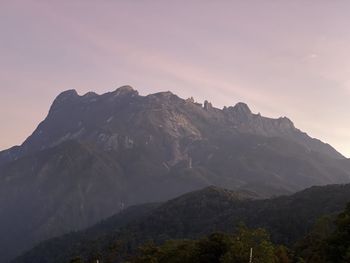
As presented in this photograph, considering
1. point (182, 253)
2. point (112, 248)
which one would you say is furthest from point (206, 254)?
point (112, 248)

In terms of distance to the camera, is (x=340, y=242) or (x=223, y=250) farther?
(x=223, y=250)

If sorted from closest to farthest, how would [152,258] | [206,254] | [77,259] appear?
[206,254]
[152,258]
[77,259]

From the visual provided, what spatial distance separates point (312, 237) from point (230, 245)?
39.4 meters

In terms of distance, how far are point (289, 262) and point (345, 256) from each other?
71.4 feet


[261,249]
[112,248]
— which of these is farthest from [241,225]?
[112,248]

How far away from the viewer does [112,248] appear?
116375 mm

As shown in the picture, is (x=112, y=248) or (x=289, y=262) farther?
(x=112, y=248)

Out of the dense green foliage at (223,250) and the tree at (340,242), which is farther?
the dense green foliage at (223,250)

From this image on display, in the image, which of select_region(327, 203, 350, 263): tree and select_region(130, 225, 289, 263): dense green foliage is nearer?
select_region(327, 203, 350, 263): tree

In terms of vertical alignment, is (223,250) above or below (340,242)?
below

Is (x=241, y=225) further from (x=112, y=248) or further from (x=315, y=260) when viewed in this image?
(x=112, y=248)

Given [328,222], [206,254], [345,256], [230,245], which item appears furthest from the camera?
[328,222]

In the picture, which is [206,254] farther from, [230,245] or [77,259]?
[77,259]

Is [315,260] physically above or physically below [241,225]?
below
